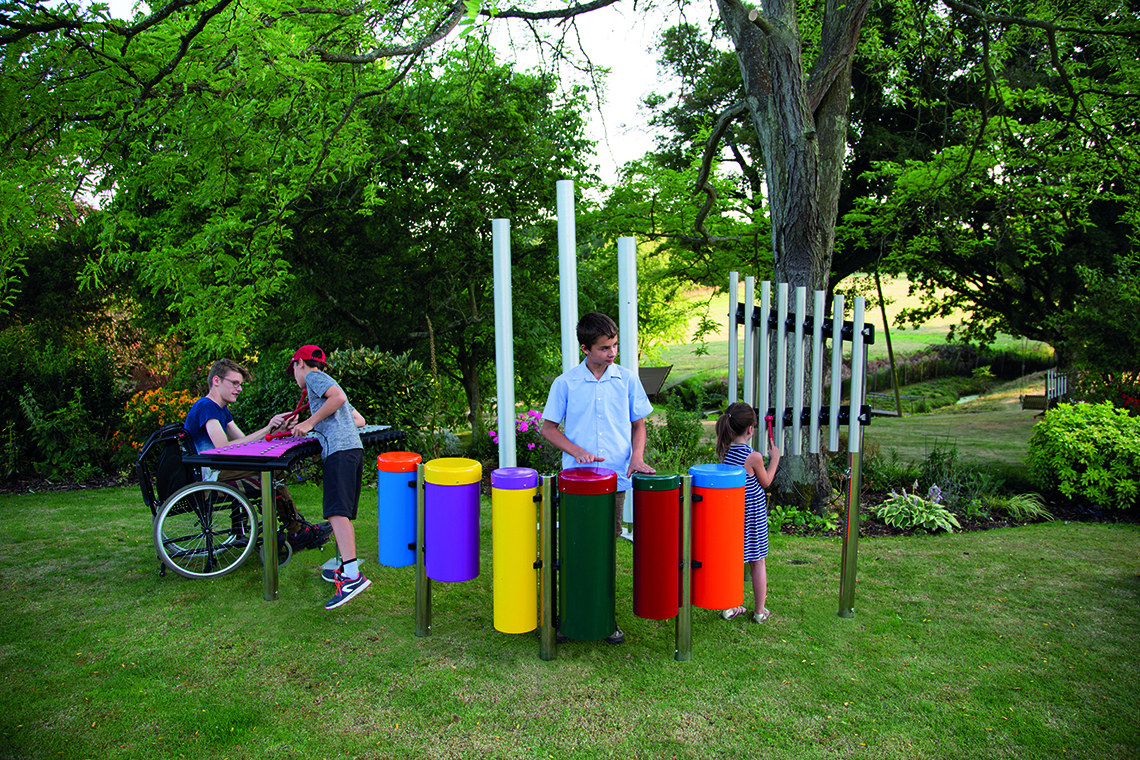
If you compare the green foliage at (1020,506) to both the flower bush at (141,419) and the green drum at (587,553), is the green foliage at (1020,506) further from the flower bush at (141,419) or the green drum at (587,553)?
the flower bush at (141,419)

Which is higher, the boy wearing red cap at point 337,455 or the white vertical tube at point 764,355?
the white vertical tube at point 764,355

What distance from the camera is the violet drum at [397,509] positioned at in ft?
13.7

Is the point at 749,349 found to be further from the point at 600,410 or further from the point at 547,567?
the point at 547,567

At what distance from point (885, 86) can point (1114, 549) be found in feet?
38.5

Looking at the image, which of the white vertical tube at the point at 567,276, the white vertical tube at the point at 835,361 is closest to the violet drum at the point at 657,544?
the white vertical tube at the point at 567,276

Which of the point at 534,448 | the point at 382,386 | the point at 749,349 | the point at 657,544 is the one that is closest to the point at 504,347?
the point at 657,544

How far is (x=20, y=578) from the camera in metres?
5.23

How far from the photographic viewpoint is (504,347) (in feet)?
15.6

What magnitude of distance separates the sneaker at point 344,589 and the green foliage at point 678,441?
13.9 ft

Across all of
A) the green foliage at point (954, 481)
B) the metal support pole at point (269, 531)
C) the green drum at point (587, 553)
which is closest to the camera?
the green drum at point (587, 553)

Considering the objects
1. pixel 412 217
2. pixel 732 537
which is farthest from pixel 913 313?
pixel 732 537

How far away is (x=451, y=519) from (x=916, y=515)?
489 centimetres

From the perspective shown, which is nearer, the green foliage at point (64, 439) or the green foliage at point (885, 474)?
the green foliage at point (885, 474)

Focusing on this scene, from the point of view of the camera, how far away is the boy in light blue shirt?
4.17 metres
